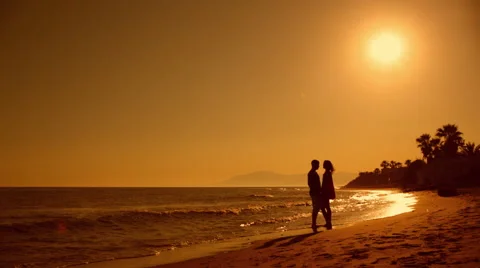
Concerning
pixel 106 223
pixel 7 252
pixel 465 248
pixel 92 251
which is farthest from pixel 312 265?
pixel 106 223

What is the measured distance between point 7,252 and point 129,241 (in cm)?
408

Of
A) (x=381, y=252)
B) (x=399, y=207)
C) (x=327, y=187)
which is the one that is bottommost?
(x=399, y=207)

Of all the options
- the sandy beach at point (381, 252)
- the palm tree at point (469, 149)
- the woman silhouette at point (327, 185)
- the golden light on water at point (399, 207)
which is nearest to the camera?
the sandy beach at point (381, 252)

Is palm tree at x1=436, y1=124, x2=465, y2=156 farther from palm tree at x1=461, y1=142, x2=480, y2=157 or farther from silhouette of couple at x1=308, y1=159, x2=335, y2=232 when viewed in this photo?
silhouette of couple at x1=308, y1=159, x2=335, y2=232

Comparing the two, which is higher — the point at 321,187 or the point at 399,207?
the point at 321,187

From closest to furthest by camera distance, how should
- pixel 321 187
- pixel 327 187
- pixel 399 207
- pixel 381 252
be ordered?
1. pixel 381 252
2. pixel 327 187
3. pixel 321 187
4. pixel 399 207

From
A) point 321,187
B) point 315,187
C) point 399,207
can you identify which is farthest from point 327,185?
point 399,207

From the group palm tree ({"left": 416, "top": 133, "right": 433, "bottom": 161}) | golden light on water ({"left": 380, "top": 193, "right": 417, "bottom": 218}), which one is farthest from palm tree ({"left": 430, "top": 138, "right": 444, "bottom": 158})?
golden light on water ({"left": 380, "top": 193, "right": 417, "bottom": 218})

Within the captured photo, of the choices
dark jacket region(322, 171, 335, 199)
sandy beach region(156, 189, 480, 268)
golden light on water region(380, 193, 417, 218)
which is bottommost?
golden light on water region(380, 193, 417, 218)

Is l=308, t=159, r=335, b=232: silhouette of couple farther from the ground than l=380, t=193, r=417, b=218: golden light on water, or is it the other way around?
l=308, t=159, r=335, b=232: silhouette of couple

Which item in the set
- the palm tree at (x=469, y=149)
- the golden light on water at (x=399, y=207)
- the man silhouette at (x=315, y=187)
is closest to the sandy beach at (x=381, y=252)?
the man silhouette at (x=315, y=187)

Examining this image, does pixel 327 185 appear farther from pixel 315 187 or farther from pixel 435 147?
pixel 435 147

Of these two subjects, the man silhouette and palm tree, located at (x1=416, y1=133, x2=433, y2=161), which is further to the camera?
palm tree, located at (x1=416, y1=133, x2=433, y2=161)

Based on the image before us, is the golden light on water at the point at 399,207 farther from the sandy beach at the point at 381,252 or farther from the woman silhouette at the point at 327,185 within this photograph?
the sandy beach at the point at 381,252
